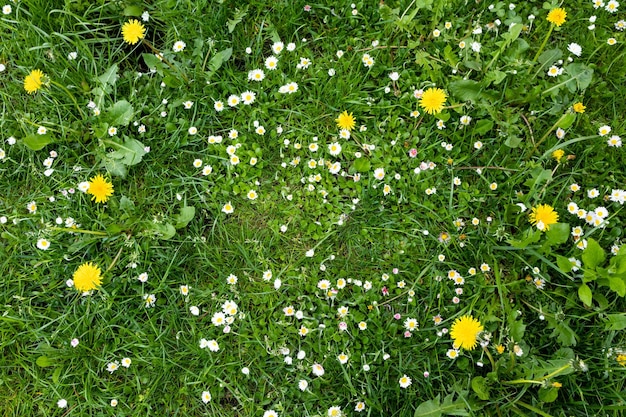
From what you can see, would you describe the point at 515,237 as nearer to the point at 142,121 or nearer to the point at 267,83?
the point at 267,83

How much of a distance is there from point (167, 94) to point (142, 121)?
21 cm

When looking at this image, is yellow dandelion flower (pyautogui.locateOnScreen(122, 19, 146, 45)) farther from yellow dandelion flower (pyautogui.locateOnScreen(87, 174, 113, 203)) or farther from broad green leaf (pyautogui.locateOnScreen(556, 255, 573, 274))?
broad green leaf (pyautogui.locateOnScreen(556, 255, 573, 274))

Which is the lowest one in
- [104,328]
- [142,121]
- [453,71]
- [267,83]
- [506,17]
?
[104,328]

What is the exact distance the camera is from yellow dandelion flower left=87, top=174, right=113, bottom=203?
2600 mm

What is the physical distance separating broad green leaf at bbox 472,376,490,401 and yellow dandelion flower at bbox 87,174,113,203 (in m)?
2.06

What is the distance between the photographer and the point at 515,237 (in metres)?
2.58

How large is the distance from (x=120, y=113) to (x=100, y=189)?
450mm

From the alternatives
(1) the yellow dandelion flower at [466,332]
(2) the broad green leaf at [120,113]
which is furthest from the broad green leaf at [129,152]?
(1) the yellow dandelion flower at [466,332]

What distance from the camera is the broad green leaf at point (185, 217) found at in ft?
8.66

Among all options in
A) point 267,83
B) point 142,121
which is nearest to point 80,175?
point 142,121

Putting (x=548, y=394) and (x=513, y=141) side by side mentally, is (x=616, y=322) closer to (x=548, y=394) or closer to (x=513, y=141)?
(x=548, y=394)

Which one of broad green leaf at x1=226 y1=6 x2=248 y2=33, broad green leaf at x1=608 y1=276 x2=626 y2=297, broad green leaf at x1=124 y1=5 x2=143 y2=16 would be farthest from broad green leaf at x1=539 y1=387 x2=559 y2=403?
broad green leaf at x1=124 y1=5 x2=143 y2=16

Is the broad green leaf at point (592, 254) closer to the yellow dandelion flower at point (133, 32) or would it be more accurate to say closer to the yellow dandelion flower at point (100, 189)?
the yellow dandelion flower at point (100, 189)

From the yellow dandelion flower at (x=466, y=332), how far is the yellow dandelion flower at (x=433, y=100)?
3.57 ft
